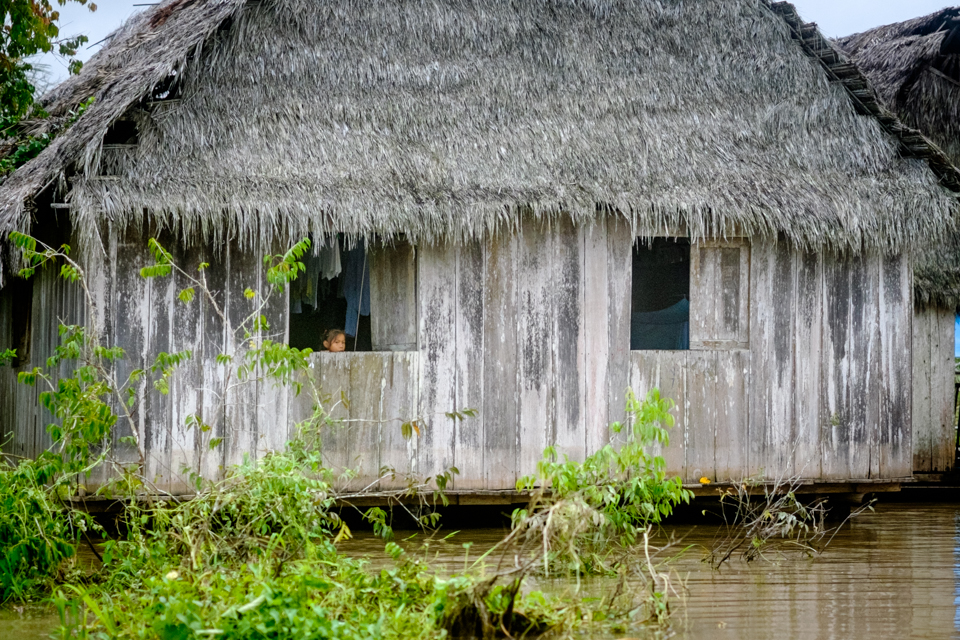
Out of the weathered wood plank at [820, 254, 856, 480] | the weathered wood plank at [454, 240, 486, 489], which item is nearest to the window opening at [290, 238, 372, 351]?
the weathered wood plank at [454, 240, 486, 489]

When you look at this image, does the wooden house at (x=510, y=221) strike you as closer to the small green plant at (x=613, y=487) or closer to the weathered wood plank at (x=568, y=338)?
the weathered wood plank at (x=568, y=338)

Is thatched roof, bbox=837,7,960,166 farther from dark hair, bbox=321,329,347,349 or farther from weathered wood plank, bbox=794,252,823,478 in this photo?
dark hair, bbox=321,329,347,349

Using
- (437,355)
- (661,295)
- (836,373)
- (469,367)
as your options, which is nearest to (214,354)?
(437,355)

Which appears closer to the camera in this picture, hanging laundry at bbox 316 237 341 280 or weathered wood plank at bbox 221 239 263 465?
weathered wood plank at bbox 221 239 263 465

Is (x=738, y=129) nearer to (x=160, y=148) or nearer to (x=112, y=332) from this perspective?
(x=160, y=148)

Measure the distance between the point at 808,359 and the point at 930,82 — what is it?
195 inches

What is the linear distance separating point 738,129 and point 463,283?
2468mm

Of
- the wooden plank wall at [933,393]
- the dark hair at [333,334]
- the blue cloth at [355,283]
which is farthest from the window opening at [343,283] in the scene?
the wooden plank wall at [933,393]

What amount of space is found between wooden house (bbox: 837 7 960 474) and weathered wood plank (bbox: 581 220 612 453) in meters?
3.67

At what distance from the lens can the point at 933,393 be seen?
33.7 feet

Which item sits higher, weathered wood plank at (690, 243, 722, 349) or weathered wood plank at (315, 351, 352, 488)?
weathered wood plank at (690, 243, 722, 349)

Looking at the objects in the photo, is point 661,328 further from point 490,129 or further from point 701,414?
point 490,129

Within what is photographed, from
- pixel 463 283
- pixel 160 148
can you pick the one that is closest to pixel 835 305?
pixel 463 283

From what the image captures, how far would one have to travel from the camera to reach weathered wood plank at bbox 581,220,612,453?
7.61 metres
